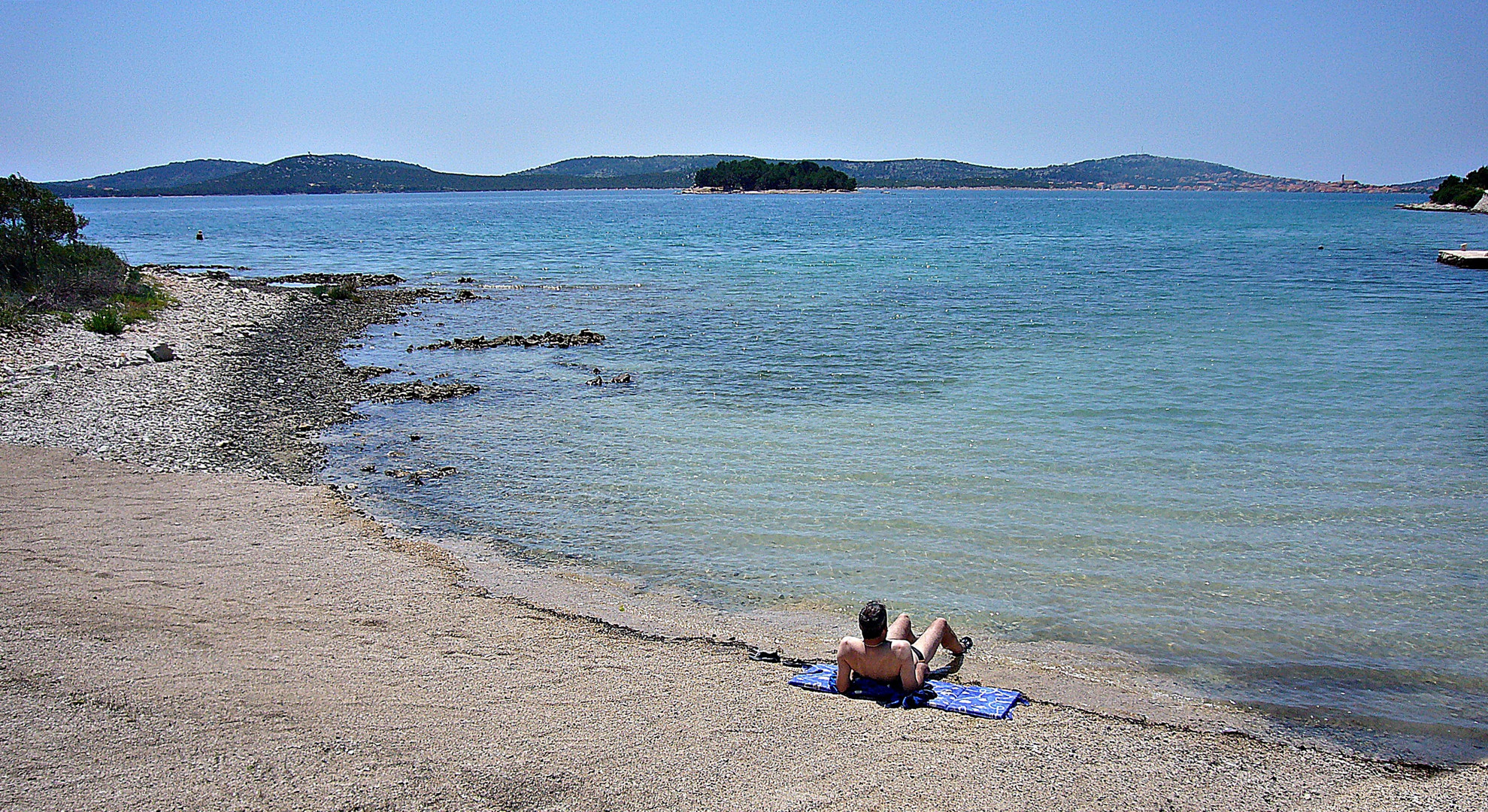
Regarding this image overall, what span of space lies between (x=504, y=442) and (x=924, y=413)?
7.41m

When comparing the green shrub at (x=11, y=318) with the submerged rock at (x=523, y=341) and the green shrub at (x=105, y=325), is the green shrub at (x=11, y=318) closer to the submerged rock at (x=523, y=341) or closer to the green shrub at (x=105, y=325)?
the green shrub at (x=105, y=325)

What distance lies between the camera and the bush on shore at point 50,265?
22219 mm

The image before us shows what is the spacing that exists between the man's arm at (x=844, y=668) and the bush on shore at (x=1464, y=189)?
4679 inches

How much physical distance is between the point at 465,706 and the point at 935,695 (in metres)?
3.44

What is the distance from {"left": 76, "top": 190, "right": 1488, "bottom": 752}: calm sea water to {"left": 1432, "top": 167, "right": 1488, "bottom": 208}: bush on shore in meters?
81.6

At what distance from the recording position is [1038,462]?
13812 mm

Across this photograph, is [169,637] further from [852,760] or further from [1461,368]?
[1461,368]

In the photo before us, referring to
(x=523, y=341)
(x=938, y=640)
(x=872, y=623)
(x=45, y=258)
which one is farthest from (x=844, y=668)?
(x=45, y=258)

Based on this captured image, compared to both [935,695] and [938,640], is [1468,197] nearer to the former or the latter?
[938,640]

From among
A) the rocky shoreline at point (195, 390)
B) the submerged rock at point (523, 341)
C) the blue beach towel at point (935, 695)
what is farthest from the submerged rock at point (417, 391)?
the blue beach towel at point (935, 695)

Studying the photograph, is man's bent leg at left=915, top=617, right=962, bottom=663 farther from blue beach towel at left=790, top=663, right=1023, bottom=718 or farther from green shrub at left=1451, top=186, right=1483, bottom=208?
green shrub at left=1451, top=186, right=1483, bottom=208

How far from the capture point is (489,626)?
27.2 feet

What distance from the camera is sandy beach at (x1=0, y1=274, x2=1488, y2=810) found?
18.4 ft

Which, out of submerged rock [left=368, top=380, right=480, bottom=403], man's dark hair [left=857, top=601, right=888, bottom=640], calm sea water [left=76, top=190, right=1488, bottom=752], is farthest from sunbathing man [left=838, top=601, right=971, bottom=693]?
submerged rock [left=368, top=380, right=480, bottom=403]
